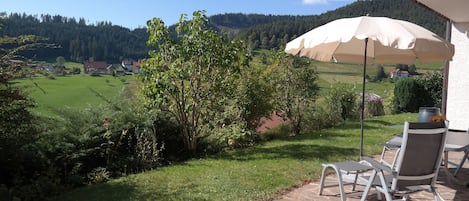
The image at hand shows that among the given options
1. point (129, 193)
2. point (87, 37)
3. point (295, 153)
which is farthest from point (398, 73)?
point (129, 193)

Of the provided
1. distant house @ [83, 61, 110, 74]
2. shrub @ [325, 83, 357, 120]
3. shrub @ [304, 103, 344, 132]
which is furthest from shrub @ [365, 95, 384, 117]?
distant house @ [83, 61, 110, 74]

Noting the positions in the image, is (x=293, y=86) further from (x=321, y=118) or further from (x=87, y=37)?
(x=87, y=37)

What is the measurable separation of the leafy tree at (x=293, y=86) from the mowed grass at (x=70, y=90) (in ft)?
13.4

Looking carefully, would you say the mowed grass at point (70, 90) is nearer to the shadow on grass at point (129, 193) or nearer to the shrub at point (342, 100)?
the shadow on grass at point (129, 193)

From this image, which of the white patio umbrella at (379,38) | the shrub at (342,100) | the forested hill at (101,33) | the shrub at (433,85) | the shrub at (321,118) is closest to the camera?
the white patio umbrella at (379,38)

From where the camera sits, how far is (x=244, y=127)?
918cm

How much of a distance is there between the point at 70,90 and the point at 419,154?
24.8ft

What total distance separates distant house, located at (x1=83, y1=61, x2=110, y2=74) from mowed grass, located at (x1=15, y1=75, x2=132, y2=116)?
0.28 m

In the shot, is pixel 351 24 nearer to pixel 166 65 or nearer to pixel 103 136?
pixel 166 65

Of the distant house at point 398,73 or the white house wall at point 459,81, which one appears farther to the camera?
the distant house at point 398,73

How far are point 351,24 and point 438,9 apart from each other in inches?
243

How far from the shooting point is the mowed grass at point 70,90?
20.7 ft

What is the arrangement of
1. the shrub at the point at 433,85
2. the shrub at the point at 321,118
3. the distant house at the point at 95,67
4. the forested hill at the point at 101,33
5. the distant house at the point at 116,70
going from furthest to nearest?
the shrub at the point at 433,85 < the shrub at the point at 321,118 < the distant house at the point at 95,67 < the distant house at the point at 116,70 < the forested hill at the point at 101,33

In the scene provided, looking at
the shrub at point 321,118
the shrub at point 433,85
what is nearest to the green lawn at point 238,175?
the shrub at point 321,118
